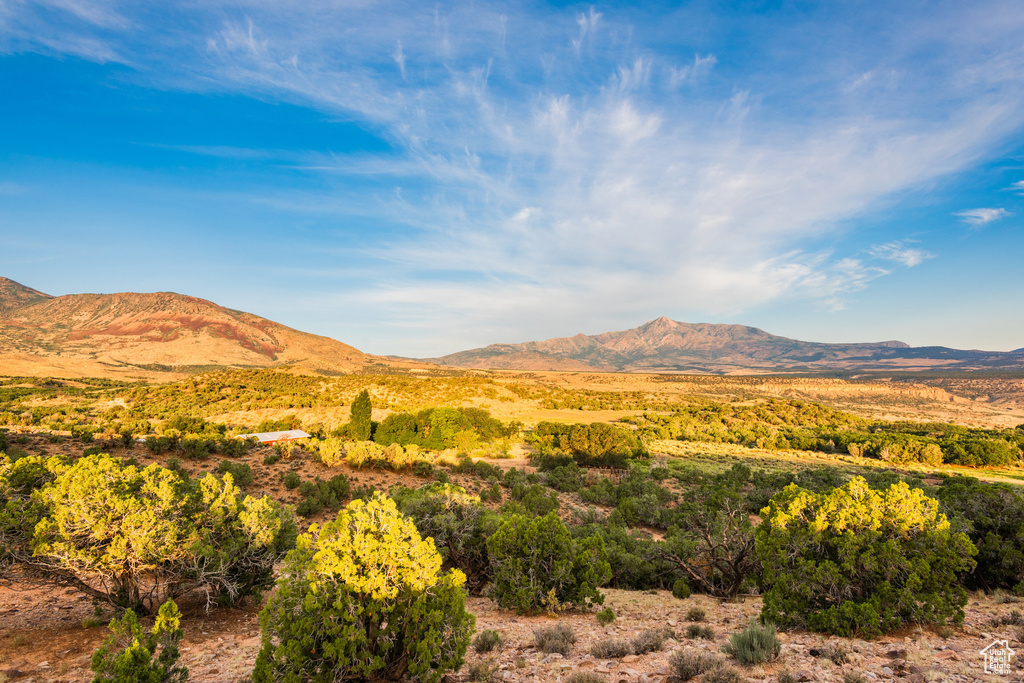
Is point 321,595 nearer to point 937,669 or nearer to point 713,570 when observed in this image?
point 937,669

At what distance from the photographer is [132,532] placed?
9055 millimetres

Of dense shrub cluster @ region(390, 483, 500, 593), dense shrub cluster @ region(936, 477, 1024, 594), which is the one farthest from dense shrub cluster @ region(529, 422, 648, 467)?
dense shrub cluster @ region(936, 477, 1024, 594)

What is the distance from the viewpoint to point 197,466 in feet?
74.7

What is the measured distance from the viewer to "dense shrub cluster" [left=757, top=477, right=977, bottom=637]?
8.11m

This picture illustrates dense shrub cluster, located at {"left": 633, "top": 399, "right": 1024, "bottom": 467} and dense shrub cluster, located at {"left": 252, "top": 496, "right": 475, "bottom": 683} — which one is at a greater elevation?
dense shrub cluster, located at {"left": 252, "top": 496, "right": 475, "bottom": 683}

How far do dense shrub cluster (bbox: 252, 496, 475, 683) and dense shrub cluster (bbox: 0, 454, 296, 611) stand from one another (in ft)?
15.8

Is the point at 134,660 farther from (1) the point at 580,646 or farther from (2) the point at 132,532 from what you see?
(1) the point at 580,646

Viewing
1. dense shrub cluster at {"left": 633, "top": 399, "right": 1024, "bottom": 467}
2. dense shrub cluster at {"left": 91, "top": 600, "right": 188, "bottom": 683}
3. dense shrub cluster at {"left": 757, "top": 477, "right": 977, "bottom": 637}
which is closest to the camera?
dense shrub cluster at {"left": 91, "top": 600, "right": 188, "bottom": 683}

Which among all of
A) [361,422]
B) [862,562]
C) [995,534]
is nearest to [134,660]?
[862,562]

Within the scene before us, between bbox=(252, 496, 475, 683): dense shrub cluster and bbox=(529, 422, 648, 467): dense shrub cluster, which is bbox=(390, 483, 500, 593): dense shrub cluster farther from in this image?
bbox=(529, 422, 648, 467): dense shrub cluster

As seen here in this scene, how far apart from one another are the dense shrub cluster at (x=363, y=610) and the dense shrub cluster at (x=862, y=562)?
707 centimetres

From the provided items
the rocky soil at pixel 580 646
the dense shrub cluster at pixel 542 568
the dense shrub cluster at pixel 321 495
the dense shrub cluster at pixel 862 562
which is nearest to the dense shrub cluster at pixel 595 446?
the dense shrub cluster at pixel 321 495

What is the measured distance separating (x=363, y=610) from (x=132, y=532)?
6.40 metres

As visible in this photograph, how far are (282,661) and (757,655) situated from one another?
7.50 m
